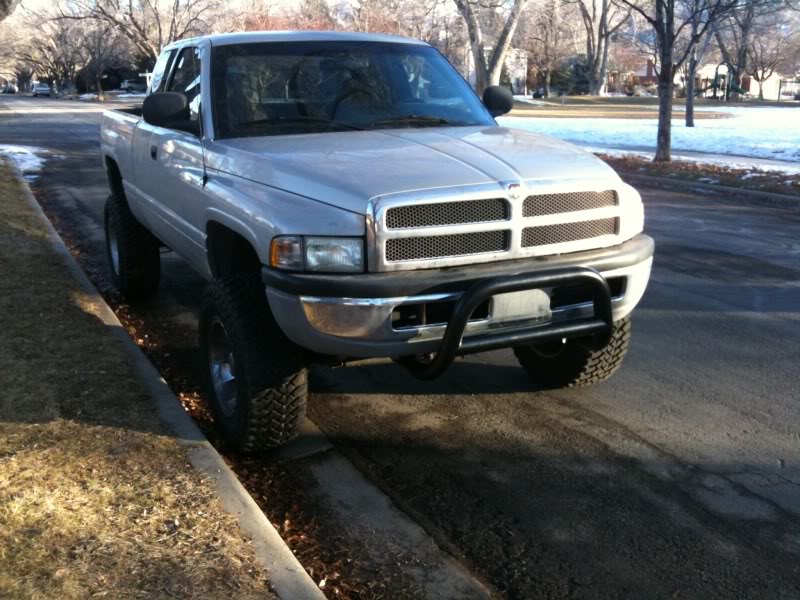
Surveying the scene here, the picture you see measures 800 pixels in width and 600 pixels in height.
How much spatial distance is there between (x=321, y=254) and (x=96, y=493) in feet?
4.35

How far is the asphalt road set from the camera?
10.4 ft

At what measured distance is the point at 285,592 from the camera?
9.13 feet

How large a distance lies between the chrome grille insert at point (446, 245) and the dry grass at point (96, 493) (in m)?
1.27

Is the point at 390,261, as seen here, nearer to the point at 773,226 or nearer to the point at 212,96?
the point at 212,96

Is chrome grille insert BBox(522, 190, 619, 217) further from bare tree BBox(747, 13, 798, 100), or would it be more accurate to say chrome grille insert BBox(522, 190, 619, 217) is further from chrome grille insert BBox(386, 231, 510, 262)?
bare tree BBox(747, 13, 798, 100)

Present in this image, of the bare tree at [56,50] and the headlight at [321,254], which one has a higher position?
the bare tree at [56,50]

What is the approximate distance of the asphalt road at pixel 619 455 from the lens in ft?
10.4

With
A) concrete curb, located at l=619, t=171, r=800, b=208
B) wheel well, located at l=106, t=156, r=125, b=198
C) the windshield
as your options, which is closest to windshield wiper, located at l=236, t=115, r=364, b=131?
the windshield

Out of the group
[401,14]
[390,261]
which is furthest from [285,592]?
[401,14]

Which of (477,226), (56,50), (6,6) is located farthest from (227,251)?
(56,50)

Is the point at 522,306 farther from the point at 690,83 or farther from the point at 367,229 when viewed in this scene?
the point at 690,83

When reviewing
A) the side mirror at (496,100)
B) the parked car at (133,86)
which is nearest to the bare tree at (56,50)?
the parked car at (133,86)

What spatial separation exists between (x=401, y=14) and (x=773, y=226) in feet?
103

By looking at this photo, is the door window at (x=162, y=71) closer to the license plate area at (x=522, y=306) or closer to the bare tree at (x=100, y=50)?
the license plate area at (x=522, y=306)
